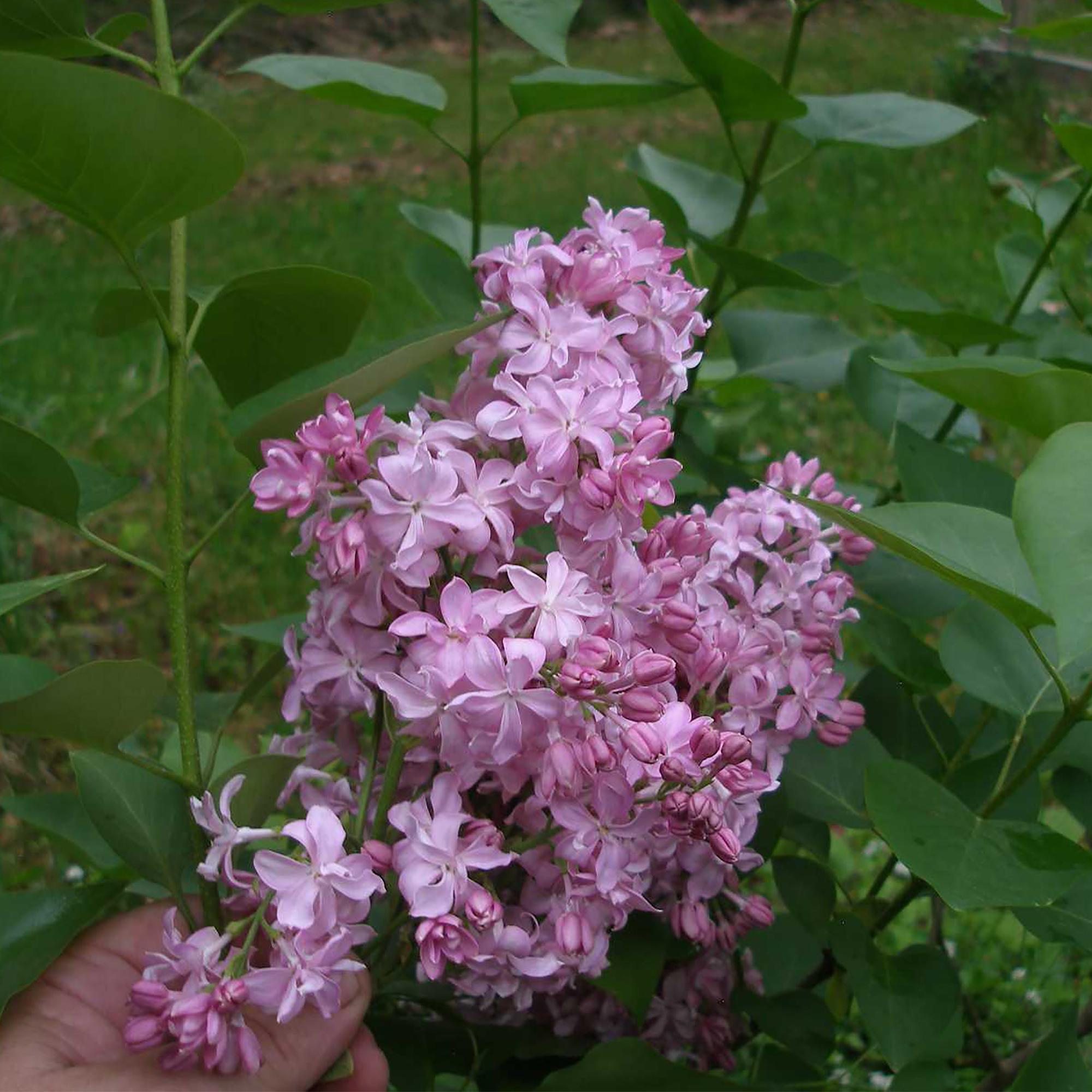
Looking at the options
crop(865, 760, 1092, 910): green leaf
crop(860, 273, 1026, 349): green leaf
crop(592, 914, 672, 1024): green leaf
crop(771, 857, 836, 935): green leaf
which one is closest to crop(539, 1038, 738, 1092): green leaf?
crop(592, 914, 672, 1024): green leaf

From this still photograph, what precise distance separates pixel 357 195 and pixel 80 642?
4181mm

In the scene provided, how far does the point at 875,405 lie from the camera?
1.09m

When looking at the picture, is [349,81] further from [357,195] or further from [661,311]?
[357,195]

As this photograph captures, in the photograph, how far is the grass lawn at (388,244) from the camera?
257cm

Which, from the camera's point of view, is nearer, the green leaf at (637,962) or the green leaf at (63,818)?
the green leaf at (637,962)

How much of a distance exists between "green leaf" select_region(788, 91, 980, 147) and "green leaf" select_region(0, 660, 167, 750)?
747 millimetres

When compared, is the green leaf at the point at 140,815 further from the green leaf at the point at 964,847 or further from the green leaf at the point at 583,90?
the green leaf at the point at 583,90

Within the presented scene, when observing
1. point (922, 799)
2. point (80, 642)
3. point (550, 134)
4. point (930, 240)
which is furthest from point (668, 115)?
point (922, 799)

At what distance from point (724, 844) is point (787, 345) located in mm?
662

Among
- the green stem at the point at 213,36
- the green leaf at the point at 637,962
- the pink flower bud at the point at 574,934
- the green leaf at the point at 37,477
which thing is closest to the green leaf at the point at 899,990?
the green leaf at the point at 637,962

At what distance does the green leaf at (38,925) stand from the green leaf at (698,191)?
73cm

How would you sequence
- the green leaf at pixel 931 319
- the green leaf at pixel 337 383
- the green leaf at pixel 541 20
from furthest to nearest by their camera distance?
the green leaf at pixel 931 319 < the green leaf at pixel 541 20 < the green leaf at pixel 337 383

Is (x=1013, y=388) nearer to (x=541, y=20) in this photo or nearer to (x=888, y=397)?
(x=541, y=20)

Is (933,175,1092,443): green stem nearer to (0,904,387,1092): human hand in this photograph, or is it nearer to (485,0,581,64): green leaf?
(485,0,581,64): green leaf
